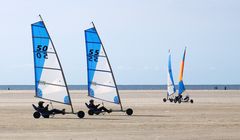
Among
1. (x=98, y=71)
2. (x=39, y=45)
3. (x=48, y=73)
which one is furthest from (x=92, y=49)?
(x=39, y=45)

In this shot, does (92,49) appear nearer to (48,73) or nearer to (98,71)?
(98,71)

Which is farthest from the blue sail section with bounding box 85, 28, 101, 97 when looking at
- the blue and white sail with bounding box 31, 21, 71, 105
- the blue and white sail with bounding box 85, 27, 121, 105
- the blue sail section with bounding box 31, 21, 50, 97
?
the blue sail section with bounding box 31, 21, 50, 97

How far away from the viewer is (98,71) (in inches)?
1428

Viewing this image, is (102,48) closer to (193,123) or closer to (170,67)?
(193,123)

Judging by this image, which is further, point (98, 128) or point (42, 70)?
point (42, 70)

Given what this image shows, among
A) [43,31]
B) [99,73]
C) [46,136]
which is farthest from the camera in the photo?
[99,73]

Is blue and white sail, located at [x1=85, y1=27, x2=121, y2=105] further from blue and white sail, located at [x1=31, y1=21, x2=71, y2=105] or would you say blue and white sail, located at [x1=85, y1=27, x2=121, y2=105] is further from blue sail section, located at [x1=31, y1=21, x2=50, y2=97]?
blue sail section, located at [x1=31, y1=21, x2=50, y2=97]

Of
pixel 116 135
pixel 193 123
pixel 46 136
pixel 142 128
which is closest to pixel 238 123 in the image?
pixel 193 123

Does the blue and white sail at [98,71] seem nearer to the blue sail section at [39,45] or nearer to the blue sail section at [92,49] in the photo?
the blue sail section at [92,49]

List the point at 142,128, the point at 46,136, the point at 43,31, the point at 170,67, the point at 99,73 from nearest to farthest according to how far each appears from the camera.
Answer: the point at 46,136
the point at 142,128
the point at 43,31
the point at 99,73
the point at 170,67

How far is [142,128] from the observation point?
2592 cm

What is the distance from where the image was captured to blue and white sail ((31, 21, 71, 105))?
34219 mm

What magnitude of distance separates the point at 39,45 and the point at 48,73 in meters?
1.40

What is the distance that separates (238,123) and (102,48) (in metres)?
10.1
